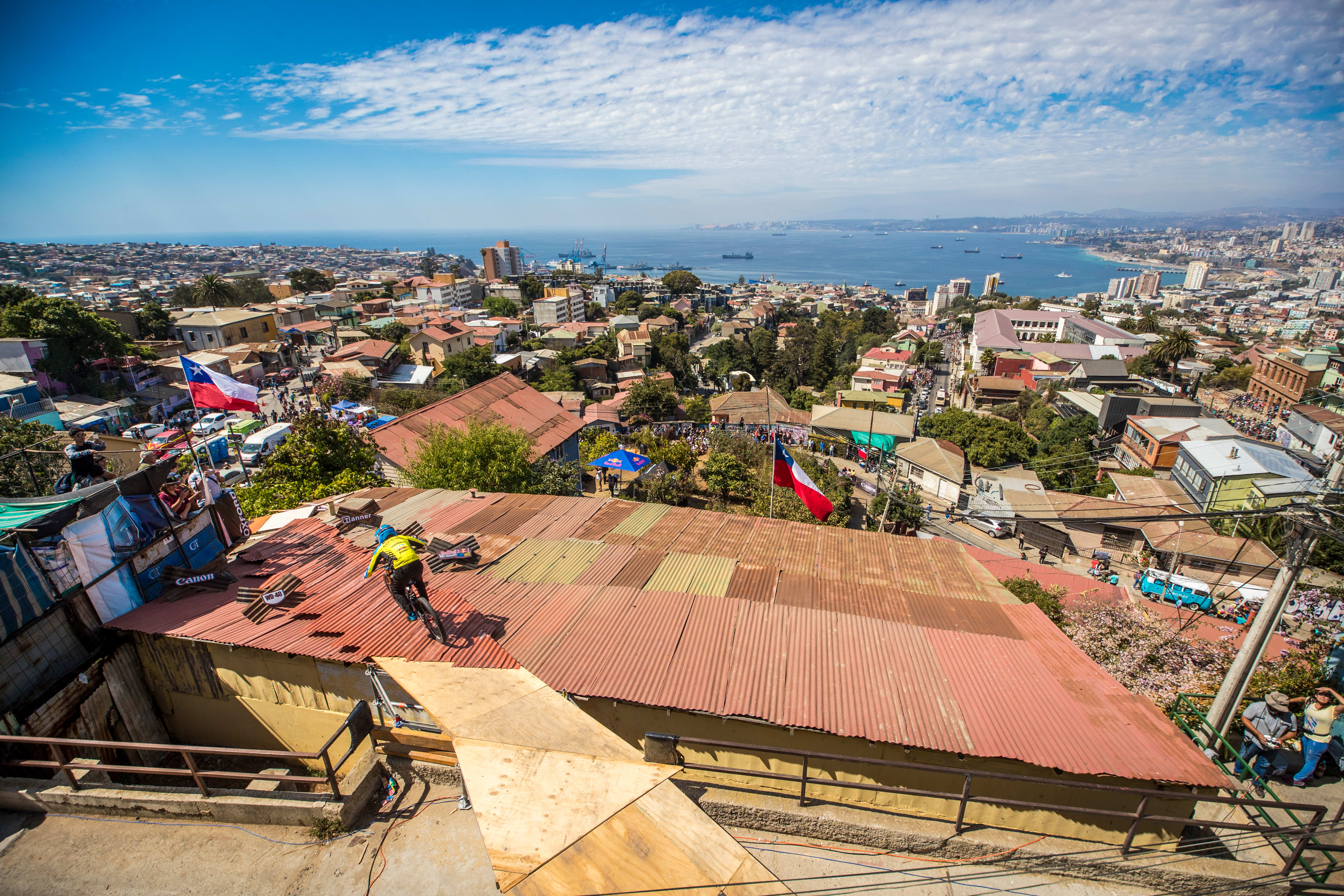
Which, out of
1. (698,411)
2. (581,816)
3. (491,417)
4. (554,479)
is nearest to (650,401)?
(698,411)

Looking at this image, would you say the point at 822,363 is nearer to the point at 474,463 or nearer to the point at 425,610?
the point at 474,463

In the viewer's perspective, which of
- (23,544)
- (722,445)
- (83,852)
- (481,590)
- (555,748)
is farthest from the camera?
(722,445)

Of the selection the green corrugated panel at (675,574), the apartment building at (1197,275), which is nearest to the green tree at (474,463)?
the green corrugated panel at (675,574)

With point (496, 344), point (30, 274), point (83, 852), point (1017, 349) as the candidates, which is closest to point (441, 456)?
point (83, 852)

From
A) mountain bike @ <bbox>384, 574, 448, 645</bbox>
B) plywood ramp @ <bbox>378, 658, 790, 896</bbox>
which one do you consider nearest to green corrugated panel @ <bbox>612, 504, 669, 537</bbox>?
mountain bike @ <bbox>384, 574, 448, 645</bbox>

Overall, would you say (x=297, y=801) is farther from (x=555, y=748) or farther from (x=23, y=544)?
(x=23, y=544)

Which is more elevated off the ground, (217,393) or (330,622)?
(217,393)

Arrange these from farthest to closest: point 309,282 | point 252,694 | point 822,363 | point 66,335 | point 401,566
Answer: point 309,282 < point 822,363 < point 66,335 < point 252,694 < point 401,566

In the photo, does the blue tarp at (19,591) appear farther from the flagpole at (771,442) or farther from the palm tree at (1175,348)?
the palm tree at (1175,348)
